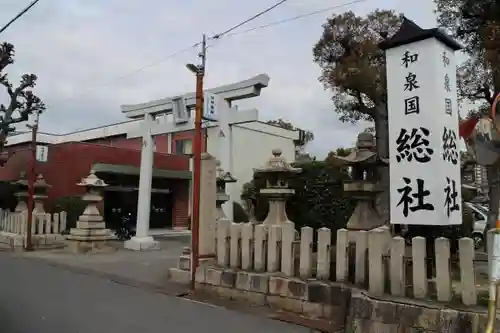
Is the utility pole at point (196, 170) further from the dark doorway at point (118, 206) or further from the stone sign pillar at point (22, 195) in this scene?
the dark doorway at point (118, 206)

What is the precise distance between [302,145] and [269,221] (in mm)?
30176

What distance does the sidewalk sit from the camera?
34.4 feet

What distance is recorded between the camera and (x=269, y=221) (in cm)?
990

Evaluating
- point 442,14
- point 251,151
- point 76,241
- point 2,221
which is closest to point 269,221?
point 442,14

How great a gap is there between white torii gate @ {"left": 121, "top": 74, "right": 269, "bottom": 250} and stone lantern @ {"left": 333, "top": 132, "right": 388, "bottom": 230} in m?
5.05

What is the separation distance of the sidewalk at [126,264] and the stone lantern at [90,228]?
0.55 m

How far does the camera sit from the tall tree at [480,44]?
10.4 m

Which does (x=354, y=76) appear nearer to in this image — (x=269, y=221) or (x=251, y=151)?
(x=269, y=221)

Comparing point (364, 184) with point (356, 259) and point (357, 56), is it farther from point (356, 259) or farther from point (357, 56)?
point (357, 56)

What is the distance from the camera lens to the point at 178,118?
1526cm

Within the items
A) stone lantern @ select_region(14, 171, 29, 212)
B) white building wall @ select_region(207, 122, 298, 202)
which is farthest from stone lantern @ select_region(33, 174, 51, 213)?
white building wall @ select_region(207, 122, 298, 202)

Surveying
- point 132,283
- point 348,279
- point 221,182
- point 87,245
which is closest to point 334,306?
point 348,279

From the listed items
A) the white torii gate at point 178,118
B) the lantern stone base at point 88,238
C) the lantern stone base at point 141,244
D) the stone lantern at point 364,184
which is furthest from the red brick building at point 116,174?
the stone lantern at point 364,184

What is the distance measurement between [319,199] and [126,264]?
19.4 ft
